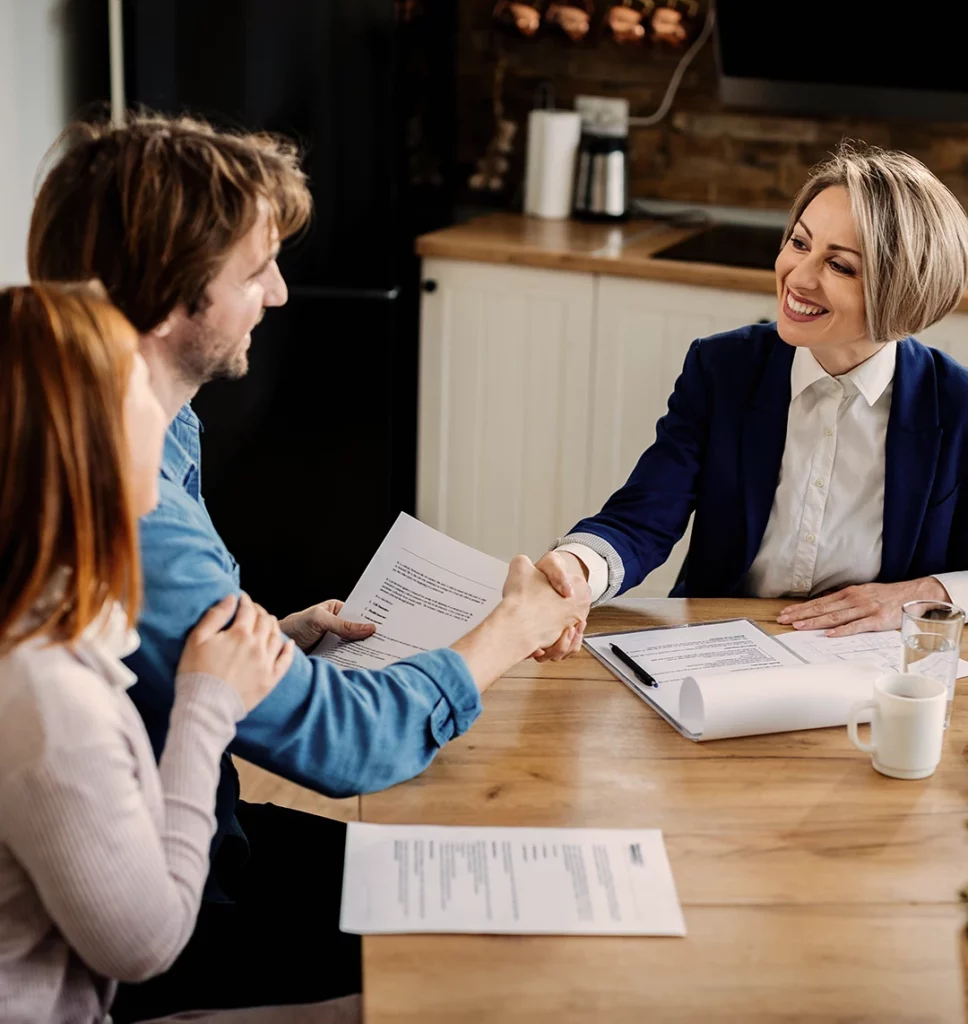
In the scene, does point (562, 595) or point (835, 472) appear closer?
point (562, 595)

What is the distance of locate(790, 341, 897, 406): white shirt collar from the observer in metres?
1.85

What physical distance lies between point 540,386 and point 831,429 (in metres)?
1.33

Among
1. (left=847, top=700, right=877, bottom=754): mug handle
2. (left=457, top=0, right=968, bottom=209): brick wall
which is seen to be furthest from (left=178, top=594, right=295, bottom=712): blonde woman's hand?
(left=457, top=0, right=968, bottom=209): brick wall

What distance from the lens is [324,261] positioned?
3.08m

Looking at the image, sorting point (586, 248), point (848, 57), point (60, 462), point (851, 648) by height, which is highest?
point (848, 57)

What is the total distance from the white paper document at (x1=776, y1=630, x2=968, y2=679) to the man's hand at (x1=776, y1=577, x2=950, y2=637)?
0.01m

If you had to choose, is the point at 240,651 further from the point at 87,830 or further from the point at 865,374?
the point at 865,374

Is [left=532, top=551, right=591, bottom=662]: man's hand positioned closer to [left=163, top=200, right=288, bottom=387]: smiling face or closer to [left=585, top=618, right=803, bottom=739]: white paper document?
[left=585, top=618, right=803, bottom=739]: white paper document

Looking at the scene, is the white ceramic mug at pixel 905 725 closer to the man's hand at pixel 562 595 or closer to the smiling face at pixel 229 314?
the man's hand at pixel 562 595

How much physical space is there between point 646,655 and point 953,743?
33 cm

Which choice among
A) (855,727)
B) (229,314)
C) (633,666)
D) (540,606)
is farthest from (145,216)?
(855,727)

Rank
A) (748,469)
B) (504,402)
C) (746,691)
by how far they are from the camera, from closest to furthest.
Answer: (746,691) → (748,469) → (504,402)

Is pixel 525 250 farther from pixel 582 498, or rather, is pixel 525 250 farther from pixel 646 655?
pixel 646 655

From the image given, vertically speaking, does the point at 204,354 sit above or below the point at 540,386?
above
